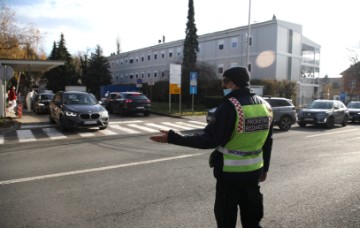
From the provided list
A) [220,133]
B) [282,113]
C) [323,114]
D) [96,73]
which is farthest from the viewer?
[96,73]

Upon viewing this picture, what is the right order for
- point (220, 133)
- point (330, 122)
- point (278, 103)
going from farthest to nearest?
point (330, 122) < point (278, 103) < point (220, 133)

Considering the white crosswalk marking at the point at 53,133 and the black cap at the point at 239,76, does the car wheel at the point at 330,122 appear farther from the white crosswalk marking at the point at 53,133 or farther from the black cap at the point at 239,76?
the black cap at the point at 239,76

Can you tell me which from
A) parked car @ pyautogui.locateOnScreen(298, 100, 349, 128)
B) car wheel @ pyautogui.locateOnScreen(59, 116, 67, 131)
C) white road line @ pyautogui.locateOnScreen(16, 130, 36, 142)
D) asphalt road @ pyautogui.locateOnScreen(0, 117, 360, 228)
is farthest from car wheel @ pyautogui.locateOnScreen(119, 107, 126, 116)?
asphalt road @ pyautogui.locateOnScreen(0, 117, 360, 228)

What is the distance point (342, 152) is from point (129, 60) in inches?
2328

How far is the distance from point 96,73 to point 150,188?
57272 mm

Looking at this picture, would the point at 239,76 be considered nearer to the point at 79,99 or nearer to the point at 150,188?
the point at 150,188

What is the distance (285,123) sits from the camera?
16.5 m

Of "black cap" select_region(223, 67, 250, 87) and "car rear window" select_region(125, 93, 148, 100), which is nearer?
"black cap" select_region(223, 67, 250, 87)

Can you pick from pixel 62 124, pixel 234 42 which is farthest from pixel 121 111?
pixel 234 42

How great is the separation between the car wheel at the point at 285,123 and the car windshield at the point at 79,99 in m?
9.19

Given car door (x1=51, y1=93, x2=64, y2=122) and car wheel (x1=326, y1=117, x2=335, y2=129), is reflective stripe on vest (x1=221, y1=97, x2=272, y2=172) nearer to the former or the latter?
car door (x1=51, y1=93, x2=64, y2=122)

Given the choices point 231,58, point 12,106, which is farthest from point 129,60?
point 12,106

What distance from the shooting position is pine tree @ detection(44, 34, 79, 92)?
197 feet

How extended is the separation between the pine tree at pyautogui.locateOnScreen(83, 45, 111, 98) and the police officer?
194 ft
